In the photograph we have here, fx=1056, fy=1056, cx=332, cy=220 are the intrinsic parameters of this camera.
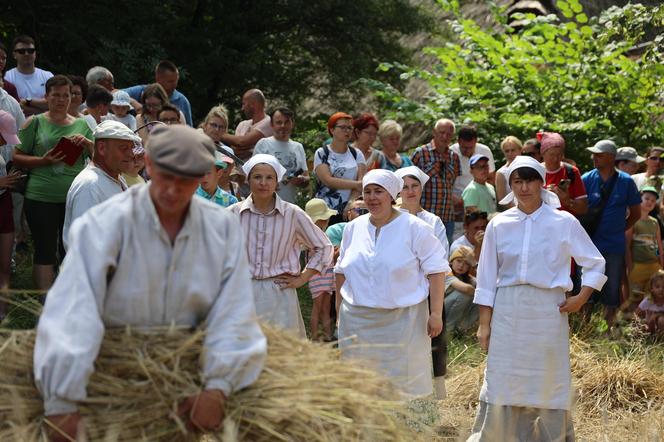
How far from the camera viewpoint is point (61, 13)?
12680 mm

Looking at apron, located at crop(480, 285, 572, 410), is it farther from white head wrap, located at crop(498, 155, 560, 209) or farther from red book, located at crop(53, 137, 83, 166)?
red book, located at crop(53, 137, 83, 166)

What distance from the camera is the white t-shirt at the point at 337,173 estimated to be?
994 centimetres

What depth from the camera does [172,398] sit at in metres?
3.62

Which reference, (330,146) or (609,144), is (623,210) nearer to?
(609,144)

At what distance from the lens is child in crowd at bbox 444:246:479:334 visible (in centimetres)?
928

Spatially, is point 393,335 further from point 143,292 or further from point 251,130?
point 251,130

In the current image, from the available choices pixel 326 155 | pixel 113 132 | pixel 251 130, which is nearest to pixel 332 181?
pixel 326 155

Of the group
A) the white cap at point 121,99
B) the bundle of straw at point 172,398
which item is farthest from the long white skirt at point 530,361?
the white cap at point 121,99

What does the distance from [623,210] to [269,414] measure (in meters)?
7.48

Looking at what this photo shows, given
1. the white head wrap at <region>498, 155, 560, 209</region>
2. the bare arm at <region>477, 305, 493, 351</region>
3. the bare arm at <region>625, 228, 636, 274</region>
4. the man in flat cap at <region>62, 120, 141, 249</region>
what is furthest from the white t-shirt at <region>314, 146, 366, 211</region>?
the man in flat cap at <region>62, 120, 141, 249</region>

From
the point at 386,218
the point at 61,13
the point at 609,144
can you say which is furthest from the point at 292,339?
the point at 61,13

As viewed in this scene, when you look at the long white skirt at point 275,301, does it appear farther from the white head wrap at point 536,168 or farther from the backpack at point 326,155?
the backpack at point 326,155

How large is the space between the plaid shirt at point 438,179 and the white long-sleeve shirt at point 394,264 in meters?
3.38

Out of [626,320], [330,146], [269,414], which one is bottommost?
[626,320]
